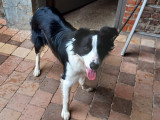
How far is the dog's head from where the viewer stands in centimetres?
142

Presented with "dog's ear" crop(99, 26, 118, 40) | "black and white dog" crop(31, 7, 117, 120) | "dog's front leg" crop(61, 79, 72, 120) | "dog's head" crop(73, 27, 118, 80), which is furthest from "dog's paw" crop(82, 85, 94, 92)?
"dog's ear" crop(99, 26, 118, 40)

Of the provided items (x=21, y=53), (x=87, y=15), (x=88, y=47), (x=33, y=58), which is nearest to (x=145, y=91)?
(x=88, y=47)

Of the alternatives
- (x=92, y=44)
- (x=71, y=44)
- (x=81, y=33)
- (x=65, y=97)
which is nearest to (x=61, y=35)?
(x=71, y=44)

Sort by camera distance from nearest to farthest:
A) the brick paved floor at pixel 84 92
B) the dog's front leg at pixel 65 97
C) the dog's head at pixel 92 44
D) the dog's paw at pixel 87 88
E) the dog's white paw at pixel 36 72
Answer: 1. the dog's head at pixel 92 44
2. the dog's front leg at pixel 65 97
3. the brick paved floor at pixel 84 92
4. the dog's paw at pixel 87 88
5. the dog's white paw at pixel 36 72

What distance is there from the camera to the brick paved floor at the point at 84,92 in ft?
6.32

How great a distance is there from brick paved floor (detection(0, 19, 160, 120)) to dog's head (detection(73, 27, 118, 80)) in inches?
25.0

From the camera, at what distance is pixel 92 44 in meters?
1.42

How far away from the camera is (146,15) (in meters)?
2.87

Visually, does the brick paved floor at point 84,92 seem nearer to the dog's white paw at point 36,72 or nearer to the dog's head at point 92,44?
the dog's white paw at point 36,72

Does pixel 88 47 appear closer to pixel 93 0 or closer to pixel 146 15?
pixel 146 15

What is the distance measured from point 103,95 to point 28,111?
86 centimetres

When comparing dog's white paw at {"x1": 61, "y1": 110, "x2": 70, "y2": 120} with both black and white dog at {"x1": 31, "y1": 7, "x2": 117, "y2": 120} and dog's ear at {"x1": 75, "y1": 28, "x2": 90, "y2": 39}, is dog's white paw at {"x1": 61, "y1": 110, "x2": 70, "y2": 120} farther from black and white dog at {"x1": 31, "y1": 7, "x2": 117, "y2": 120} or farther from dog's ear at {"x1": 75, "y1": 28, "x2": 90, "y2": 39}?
dog's ear at {"x1": 75, "y1": 28, "x2": 90, "y2": 39}

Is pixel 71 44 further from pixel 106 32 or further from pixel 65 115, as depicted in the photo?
pixel 65 115

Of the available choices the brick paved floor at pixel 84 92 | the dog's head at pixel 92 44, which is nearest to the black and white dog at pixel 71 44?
the dog's head at pixel 92 44
